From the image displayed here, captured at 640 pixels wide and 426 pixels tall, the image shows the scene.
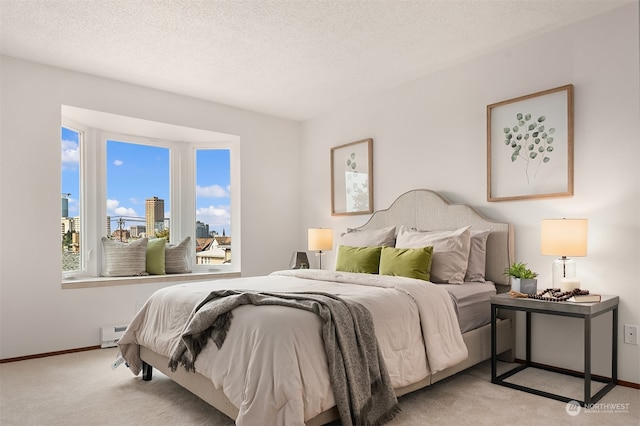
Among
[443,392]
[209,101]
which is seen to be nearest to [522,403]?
[443,392]

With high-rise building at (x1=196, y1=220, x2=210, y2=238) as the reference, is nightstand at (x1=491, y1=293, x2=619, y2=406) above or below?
below

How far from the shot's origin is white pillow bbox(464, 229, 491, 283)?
3.37 meters

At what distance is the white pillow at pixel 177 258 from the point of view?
15.8ft

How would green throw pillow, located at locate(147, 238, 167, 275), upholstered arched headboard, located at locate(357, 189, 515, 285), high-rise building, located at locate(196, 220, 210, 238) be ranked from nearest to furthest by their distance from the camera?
upholstered arched headboard, located at locate(357, 189, 515, 285), green throw pillow, located at locate(147, 238, 167, 275), high-rise building, located at locate(196, 220, 210, 238)

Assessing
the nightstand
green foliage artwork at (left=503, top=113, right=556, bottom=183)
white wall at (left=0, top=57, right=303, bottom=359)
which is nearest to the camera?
the nightstand

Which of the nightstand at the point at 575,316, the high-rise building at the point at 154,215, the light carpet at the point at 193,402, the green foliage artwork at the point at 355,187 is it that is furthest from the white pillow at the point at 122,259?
the nightstand at the point at 575,316

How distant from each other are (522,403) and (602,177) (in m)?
Result: 1.60

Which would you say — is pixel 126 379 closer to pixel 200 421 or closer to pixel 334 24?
pixel 200 421

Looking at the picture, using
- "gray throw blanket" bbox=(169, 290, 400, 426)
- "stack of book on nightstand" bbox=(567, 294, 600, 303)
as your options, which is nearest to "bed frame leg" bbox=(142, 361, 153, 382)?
"gray throw blanket" bbox=(169, 290, 400, 426)

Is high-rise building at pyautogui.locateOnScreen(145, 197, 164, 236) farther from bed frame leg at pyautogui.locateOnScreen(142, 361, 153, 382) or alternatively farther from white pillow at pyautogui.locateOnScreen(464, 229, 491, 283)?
white pillow at pyautogui.locateOnScreen(464, 229, 491, 283)

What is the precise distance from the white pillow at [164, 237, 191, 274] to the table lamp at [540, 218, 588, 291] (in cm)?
361

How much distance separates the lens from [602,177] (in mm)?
2990

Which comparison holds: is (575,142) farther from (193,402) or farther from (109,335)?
(109,335)

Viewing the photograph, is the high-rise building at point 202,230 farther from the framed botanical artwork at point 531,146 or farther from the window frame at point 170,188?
the framed botanical artwork at point 531,146
